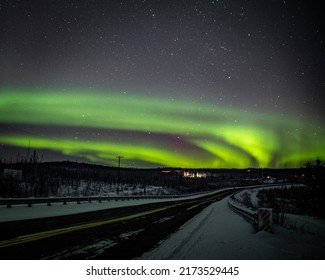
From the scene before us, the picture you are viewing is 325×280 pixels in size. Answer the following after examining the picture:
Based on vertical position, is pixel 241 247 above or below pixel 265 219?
below

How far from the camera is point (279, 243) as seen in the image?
8398mm

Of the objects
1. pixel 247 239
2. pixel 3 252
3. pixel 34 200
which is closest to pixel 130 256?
pixel 3 252

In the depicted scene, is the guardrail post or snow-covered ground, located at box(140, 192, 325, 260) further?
the guardrail post

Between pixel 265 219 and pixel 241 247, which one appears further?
pixel 265 219

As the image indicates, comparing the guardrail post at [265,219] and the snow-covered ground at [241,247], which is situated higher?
the guardrail post at [265,219]

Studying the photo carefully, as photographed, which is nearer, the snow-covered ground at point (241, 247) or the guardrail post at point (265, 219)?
the snow-covered ground at point (241, 247)

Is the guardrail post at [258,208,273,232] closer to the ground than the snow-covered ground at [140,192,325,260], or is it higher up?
higher up

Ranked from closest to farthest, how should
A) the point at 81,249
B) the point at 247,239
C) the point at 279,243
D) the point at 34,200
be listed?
1. the point at 81,249
2. the point at 279,243
3. the point at 247,239
4. the point at 34,200

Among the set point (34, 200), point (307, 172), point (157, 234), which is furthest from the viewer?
point (307, 172)
